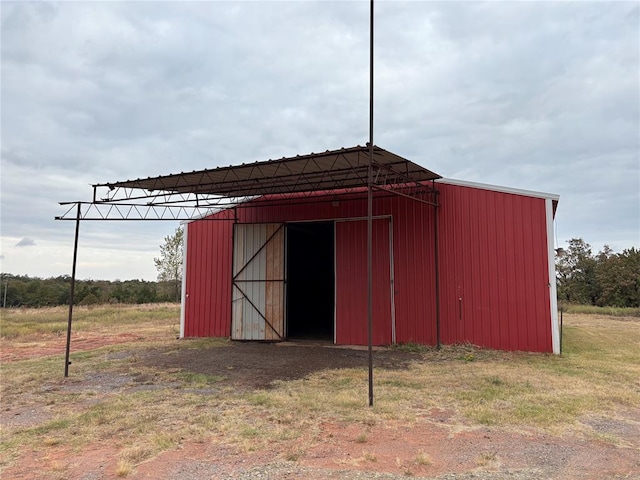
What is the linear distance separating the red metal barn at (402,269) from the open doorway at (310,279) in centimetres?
210

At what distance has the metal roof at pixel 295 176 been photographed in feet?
26.4

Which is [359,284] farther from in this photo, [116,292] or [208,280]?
[116,292]

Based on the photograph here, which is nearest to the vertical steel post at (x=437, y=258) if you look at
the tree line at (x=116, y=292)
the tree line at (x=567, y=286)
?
the tree line at (x=567, y=286)

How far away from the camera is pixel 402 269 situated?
34.4ft

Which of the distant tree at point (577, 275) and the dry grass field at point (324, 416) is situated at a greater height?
the distant tree at point (577, 275)

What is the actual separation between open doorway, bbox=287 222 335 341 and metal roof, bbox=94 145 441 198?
377cm

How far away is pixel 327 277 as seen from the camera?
18797 mm

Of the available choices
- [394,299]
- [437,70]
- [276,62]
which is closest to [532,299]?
[394,299]

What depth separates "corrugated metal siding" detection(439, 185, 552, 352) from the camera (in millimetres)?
9219

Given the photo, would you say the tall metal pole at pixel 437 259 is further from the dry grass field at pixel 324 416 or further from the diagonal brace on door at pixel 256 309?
the diagonal brace on door at pixel 256 309

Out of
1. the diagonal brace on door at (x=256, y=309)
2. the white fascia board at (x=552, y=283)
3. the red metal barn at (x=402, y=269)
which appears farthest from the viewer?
the diagonal brace on door at (x=256, y=309)

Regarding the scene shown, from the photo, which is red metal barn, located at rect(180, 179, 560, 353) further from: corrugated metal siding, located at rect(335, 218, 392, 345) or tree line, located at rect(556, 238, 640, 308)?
tree line, located at rect(556, 238, 640, 308)

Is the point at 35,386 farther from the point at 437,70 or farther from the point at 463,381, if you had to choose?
the point at 437,70

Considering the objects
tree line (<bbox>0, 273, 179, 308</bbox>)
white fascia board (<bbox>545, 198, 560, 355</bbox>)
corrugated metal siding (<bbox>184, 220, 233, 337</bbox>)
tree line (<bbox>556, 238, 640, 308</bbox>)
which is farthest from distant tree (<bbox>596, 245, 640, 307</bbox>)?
tree line (<bbox>0, 273, 179, 308</bbox>)
